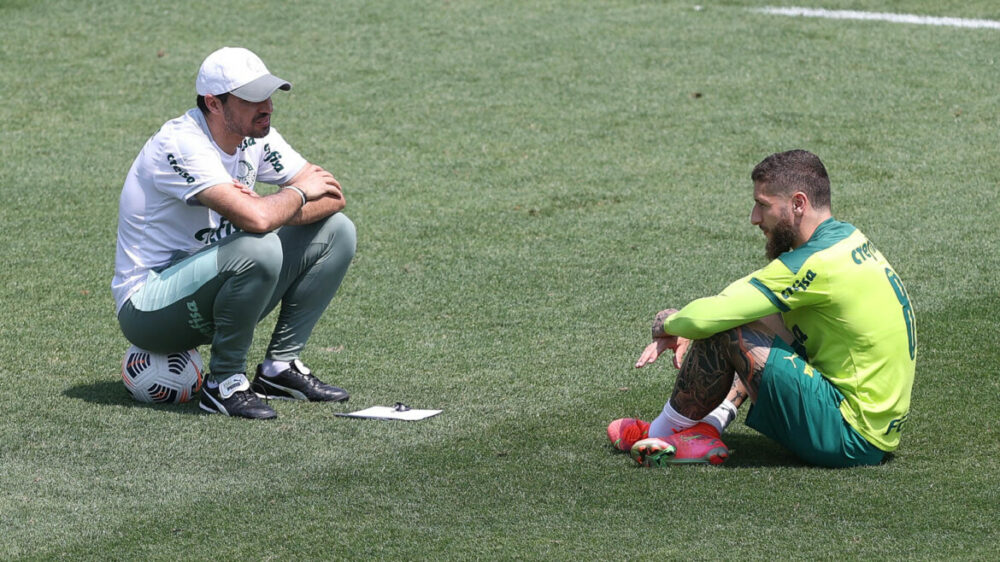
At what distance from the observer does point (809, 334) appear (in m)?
4.76

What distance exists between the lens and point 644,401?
5828mm

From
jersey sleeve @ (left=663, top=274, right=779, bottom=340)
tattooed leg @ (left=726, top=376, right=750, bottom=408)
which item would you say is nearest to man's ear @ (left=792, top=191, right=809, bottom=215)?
jersey sleeve @ (left=663, top=274, right=779, bottom=340)

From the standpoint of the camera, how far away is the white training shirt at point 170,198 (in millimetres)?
5461

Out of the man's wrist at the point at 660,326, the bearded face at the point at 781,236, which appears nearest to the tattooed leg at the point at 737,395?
the man's wrist at the point at 660,326

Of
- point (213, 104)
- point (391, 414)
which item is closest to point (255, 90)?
point (213, 104)

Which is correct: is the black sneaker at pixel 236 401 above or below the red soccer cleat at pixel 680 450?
below

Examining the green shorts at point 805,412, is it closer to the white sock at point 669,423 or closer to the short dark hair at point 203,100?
the white sock at point 669,423

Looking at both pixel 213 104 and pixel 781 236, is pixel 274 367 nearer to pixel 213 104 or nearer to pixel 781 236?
pixel 213 104

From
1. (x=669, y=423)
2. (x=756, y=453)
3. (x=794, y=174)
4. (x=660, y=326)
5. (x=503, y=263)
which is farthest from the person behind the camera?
(x=503, y=263)

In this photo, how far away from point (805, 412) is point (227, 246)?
2.42 meters

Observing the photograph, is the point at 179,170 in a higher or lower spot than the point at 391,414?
higher

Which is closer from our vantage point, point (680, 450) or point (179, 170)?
point (680, 450)

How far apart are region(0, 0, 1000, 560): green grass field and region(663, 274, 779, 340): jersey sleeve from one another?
1.89 ft

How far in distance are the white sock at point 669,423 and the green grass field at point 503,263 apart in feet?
0.59
